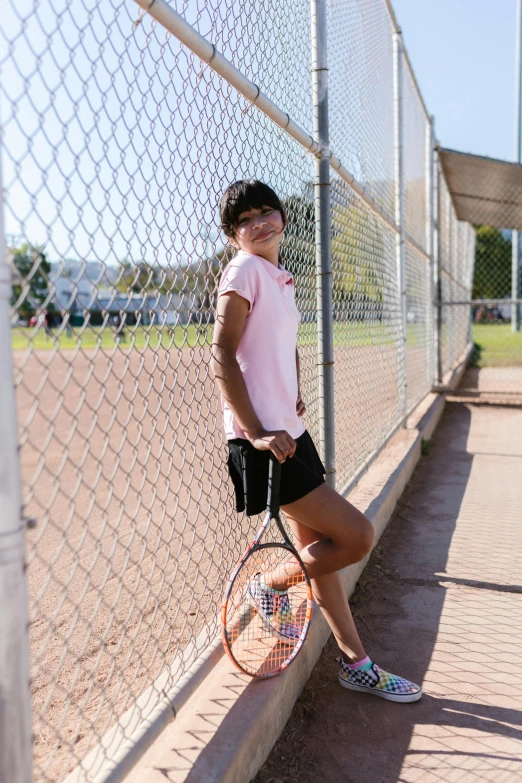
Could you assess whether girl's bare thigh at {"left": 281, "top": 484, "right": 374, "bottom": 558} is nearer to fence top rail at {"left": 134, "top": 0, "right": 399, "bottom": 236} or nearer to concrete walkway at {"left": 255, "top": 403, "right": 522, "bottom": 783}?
concrete walkway at {"left": 255, "top": 403, "right": 522, "bottom": 783}

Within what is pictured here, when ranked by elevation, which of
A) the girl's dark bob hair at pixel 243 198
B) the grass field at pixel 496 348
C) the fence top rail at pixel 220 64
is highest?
the fence top rail at pixel 220 64

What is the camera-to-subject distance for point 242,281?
2094 mm

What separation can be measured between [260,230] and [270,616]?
1.37m

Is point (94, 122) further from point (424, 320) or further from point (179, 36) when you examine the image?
point (424, 320)

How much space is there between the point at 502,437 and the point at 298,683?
5566 mm

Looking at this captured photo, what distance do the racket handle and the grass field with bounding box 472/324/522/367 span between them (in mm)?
14702

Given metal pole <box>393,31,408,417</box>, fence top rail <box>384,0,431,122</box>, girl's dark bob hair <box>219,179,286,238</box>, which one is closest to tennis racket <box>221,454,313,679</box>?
girl's dark bob hair <box>219,179,286,238</box>

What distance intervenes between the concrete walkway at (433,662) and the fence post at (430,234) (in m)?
4.82

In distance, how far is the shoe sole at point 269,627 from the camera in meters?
2.43

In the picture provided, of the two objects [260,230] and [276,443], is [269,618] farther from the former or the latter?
[260,230]

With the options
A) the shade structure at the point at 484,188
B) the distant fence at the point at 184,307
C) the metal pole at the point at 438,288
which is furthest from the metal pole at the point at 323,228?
the metal pole at the point at 438,288

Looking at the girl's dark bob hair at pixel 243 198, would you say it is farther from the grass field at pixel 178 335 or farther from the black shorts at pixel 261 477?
the black shorts at pixel 261 477

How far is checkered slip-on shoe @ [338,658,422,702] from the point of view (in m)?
2.46

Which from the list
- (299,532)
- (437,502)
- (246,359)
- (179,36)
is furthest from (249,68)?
(437,502)
